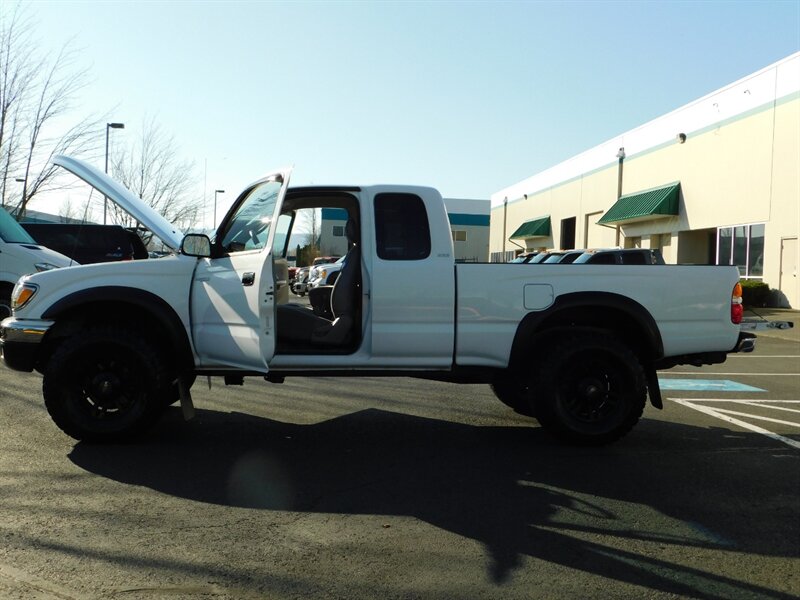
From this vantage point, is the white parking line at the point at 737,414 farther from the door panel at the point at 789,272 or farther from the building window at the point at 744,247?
the building window at the point at 744,247

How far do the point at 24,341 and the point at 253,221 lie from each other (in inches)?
78.9

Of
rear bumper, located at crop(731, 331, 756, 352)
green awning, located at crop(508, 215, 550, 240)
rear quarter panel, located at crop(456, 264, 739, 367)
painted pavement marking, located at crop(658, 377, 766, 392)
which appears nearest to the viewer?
rear quarter panel, located at crop(456, 264, 739, 367)

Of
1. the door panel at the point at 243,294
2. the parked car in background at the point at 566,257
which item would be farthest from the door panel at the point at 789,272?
the door panel at the point at 243,294

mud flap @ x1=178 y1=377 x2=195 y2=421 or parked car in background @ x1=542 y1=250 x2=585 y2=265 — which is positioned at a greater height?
parked car in background @ x1=542 y1=250 x2=585 y2=265

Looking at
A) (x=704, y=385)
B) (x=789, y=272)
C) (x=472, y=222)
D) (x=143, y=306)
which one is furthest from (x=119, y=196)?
(x=472, y=222)

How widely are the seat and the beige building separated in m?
20.6

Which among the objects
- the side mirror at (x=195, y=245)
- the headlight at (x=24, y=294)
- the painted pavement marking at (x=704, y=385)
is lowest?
the painted pavement marking at (x=704, y=385)

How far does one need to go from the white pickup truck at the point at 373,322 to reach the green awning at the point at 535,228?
42.2 m

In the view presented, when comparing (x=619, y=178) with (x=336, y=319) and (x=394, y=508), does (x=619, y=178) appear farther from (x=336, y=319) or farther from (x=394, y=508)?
(x=394, y=508)

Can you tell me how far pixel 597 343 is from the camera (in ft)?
20.5

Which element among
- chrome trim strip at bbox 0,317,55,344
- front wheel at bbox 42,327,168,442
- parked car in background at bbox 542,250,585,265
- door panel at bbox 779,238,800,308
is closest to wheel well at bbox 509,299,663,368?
front wheel at bbox 42,327,168,442

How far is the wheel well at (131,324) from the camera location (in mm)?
6098

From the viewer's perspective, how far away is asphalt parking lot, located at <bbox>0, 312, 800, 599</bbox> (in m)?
3.62

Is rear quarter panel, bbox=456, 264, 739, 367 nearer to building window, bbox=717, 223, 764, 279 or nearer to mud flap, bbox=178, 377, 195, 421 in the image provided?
mud flap, bbox=178, 377, 195, 421
